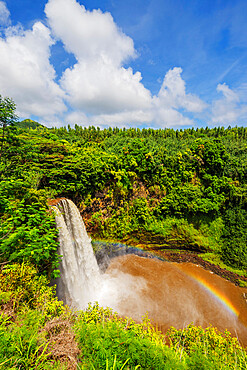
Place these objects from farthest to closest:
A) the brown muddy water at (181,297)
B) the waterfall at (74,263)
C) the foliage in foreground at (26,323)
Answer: the brown muddy water at (181,297)
the waterfall at (74,263)
the foliage in foreground at (26,323)

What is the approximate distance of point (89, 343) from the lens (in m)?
2.79

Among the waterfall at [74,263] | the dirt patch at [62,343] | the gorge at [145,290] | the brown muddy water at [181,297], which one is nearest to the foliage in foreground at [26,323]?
the dirt patch at [62,343]

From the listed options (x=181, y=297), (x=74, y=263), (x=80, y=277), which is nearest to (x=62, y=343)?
(x=74, y=263)

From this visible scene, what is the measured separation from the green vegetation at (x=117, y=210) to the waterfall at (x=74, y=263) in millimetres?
629

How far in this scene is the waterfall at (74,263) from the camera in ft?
22.8

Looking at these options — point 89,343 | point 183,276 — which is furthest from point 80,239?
point 183,276

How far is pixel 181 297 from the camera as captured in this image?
29.3 feet

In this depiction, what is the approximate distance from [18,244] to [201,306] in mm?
10292

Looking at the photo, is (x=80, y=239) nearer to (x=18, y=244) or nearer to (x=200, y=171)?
(x=18, y=244)

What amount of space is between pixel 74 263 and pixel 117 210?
6125 mm

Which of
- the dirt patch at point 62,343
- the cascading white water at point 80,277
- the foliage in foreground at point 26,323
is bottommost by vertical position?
the cascading white water at point 80,277

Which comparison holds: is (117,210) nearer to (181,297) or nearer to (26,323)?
(181,297)

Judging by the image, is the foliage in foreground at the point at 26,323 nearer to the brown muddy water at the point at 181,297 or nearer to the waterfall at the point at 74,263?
the waterfall at the point at 74,263

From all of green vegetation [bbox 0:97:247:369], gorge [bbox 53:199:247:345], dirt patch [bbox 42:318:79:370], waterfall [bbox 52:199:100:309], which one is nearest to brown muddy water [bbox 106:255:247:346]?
gorge [bbox 53:199:247:345]
